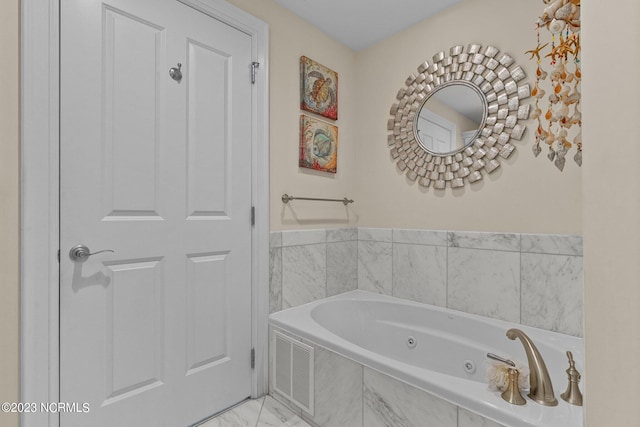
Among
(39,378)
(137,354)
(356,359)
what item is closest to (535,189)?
(356,359)

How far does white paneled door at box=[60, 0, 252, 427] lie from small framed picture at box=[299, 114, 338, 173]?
17.3 inches

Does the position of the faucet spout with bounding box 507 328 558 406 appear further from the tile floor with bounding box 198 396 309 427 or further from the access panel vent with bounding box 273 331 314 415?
the tile floor with bounding box 198 396 309 427

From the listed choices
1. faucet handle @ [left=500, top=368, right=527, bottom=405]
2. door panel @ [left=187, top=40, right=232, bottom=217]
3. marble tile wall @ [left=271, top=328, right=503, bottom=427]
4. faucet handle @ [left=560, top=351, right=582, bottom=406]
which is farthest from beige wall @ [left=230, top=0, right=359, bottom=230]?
faucet handle @ [left=560, top=351, right=582, bottom=406]

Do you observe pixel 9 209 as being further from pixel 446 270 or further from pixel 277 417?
pixel 446 270

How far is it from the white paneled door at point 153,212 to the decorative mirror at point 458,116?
1161mm

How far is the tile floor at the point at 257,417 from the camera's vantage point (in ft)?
5.25

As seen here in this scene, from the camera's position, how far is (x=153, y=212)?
146 cm

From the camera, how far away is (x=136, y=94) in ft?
4.61

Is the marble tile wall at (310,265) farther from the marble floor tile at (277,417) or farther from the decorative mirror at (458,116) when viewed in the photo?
the decorative mirror at (458,116)

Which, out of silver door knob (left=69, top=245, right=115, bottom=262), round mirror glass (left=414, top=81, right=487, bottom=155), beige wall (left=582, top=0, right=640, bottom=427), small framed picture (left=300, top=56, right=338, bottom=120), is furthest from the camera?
small framed picture (left=300, top=56, right=338, bottom=120)

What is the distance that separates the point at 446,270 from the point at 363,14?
1.83 m

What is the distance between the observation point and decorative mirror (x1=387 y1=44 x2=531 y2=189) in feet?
5.87

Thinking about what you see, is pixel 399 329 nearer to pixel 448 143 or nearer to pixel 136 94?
pixel 448 143

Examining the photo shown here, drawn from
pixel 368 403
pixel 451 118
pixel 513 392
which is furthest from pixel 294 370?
pixel 451 118
